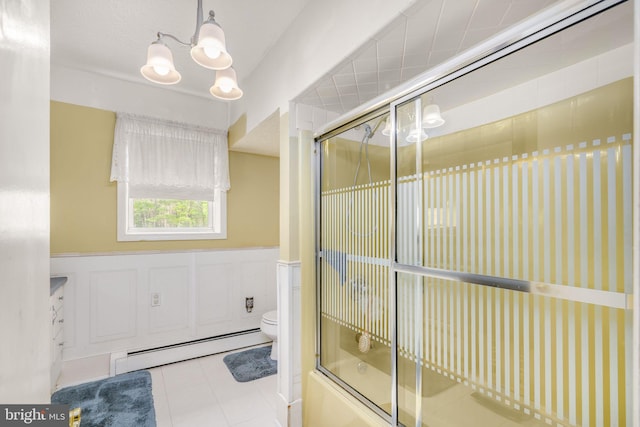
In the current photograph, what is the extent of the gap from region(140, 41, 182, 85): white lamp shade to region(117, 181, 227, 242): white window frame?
1.50m

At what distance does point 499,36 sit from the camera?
101cm

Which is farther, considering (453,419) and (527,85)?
(453,419)

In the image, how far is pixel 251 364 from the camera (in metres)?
2.73

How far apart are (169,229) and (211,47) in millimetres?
2145

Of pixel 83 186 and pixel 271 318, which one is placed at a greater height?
pixel 83 186

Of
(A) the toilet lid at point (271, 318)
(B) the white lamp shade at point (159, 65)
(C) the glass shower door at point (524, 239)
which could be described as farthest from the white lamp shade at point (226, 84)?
(A) the toilet lid at point (271, 318)

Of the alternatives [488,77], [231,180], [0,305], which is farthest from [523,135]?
[231,180]

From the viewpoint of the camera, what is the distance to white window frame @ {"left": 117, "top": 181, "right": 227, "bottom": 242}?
107 inches

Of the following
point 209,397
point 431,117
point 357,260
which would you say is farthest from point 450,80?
point 209,397

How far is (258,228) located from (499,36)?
2911 millimetres

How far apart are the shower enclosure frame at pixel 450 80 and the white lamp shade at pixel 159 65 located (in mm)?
964

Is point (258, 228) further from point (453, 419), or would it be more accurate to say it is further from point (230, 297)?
point (453, 419)

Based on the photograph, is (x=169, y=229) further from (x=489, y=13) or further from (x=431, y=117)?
(x=489, y=13)

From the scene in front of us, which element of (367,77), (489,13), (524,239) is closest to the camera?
(524,239)
